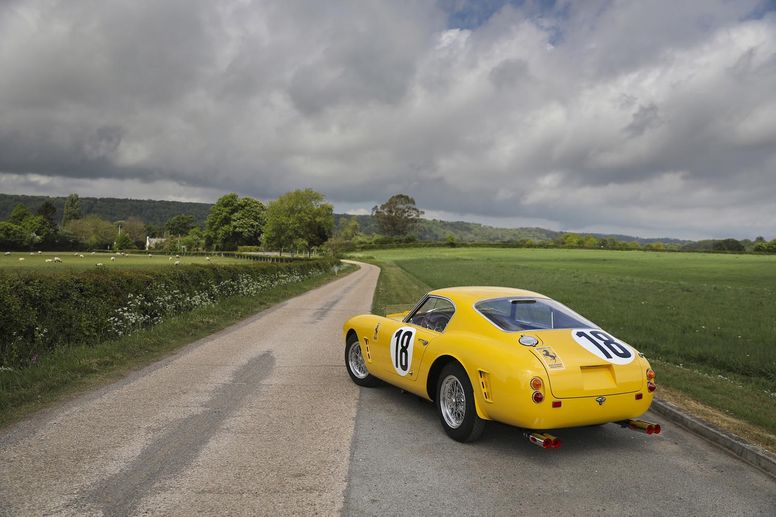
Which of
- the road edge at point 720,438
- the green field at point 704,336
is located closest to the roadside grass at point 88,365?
the road edge at point 720,438

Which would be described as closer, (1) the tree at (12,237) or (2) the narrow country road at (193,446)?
(2) the narrow country road at (193,446)

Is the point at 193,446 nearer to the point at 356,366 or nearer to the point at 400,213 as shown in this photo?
the point at 356,366

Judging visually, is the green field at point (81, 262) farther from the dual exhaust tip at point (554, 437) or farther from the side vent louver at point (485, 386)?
the dual exhaust tip at point (554, 437)

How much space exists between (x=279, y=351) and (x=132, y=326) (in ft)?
12.7

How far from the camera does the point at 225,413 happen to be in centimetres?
630

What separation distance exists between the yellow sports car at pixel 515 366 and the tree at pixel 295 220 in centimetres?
6291

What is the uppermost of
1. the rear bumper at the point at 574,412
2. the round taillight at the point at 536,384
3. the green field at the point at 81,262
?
the round taillight at the point at 536,384

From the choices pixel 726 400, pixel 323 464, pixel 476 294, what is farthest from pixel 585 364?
pixel 726 400

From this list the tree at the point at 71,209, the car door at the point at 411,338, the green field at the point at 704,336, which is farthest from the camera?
the tree at the point at 71,209

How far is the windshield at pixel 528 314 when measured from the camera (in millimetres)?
5734

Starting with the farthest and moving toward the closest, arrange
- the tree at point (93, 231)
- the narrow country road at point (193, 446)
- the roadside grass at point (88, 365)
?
the tree at point (93, 231), the roadside grass at point (88, 365), the narrow country road at point (193, 446)

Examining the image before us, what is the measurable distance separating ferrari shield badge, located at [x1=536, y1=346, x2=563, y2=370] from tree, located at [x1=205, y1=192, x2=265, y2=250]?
101 metres

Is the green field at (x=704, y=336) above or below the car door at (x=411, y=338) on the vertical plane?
below

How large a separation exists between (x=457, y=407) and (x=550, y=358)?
1251 millimetres
